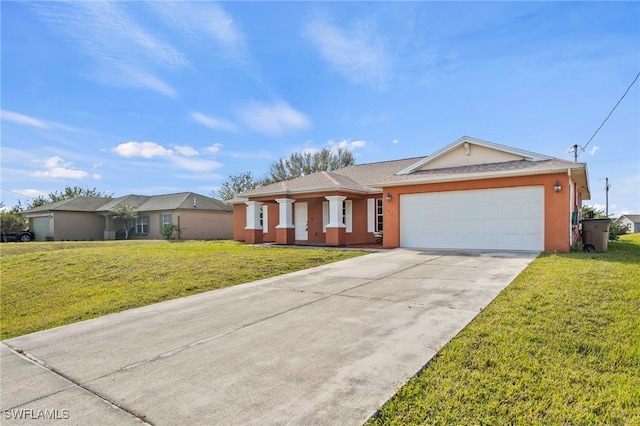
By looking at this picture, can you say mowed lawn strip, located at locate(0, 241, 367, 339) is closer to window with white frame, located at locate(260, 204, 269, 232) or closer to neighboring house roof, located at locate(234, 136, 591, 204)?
neighboring house roof, located at locate(234, 136, 591, 204)

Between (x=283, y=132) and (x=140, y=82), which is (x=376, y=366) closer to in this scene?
(x=140, y=82)

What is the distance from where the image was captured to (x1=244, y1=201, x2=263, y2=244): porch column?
63.1 ft

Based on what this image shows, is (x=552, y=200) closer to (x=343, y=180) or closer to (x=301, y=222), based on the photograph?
(x=343, y=180)

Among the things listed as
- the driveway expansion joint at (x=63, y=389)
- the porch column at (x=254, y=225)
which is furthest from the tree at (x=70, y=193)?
the driveway expansion joint at (x=63, y=389)

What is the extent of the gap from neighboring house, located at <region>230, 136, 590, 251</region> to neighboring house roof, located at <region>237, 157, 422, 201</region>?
0.07 metres

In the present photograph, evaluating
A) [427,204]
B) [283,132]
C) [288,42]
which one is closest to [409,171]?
[427,204]

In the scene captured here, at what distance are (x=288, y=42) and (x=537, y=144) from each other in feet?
45.6

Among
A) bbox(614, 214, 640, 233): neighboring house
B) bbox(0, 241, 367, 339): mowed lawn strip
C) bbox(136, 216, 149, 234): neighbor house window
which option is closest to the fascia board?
bbox(0, 241, 367, 339): mowed lawn strip

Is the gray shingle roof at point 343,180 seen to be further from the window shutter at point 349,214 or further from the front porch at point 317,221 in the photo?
the window shutter at point 349,214

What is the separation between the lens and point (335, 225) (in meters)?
15.7

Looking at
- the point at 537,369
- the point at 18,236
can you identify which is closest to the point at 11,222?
the point at 18,236

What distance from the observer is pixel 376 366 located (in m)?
3.48

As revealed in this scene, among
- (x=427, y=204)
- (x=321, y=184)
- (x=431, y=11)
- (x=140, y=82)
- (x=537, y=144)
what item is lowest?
(x=427, y=204)

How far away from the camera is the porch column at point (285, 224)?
17.2m
